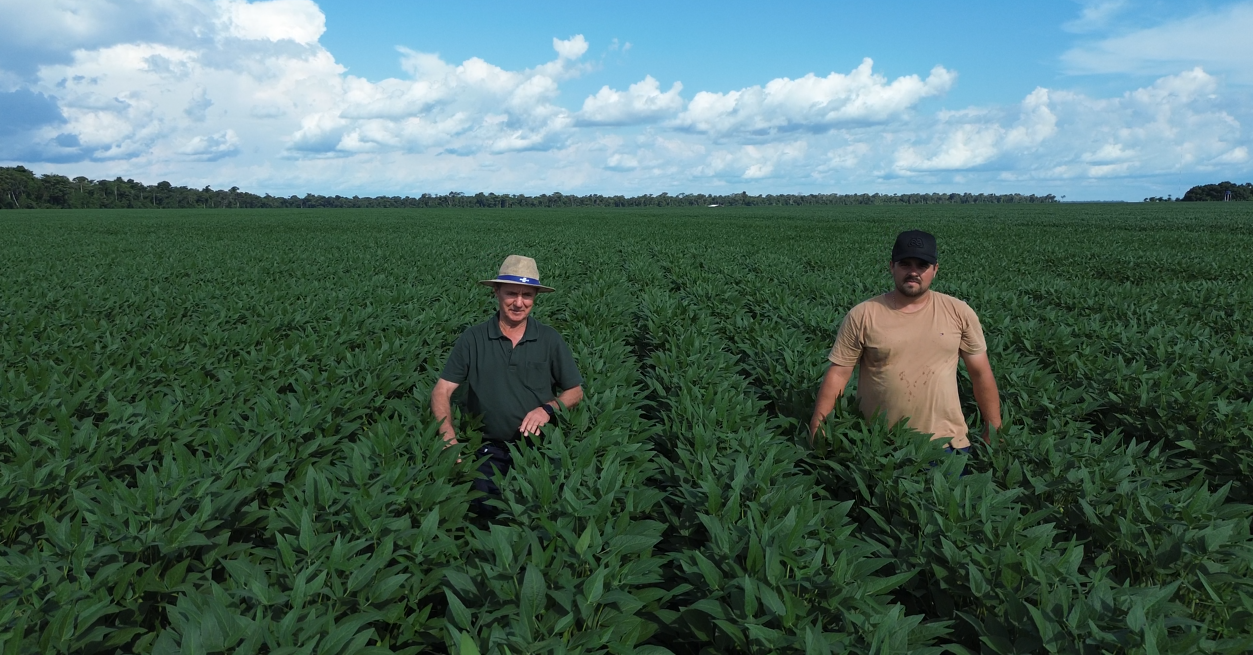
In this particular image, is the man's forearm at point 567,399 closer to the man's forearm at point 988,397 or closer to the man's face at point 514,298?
the man's face at point 514,298

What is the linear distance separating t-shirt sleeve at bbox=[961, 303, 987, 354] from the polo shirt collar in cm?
270

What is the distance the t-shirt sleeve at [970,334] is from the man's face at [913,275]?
35 cm

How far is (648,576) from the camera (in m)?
2.84

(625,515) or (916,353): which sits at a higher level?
(916,353)

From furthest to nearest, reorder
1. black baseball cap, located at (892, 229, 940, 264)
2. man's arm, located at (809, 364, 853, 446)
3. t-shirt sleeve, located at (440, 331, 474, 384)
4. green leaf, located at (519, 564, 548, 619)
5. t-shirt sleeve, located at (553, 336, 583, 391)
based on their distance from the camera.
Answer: t-shirt sleeve, located at (553, 336, 583, 391) < t-shirt sleeve, located at (440, 331, 474, 384) < man's arm, located at (809, 364, 853, 446) < black baseball cap, located at (892, 229, 940, 264) < green leaf, located at (519, 564, 548, 619)

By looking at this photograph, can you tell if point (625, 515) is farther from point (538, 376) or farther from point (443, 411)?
point (443, 411)

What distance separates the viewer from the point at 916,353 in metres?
4.07

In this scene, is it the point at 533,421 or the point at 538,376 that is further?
the point at 538,376

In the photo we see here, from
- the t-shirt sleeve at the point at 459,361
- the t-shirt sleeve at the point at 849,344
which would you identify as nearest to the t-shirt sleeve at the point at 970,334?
the t-shirt sleeve at the point at 849,344

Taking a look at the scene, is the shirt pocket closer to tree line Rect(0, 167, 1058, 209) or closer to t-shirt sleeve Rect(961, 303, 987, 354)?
t-shirt sleeve Rect(961, 303, 987, 354)

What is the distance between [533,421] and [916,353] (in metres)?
2.45

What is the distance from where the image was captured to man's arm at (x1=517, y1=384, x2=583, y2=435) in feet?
14.1

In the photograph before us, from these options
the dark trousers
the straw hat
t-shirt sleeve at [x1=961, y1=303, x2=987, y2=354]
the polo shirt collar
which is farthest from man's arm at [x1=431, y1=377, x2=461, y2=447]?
t-shirt sleeve at [x1=961, y1=303, x2=987, y2=354]

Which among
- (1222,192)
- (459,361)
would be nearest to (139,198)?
(459,361)
